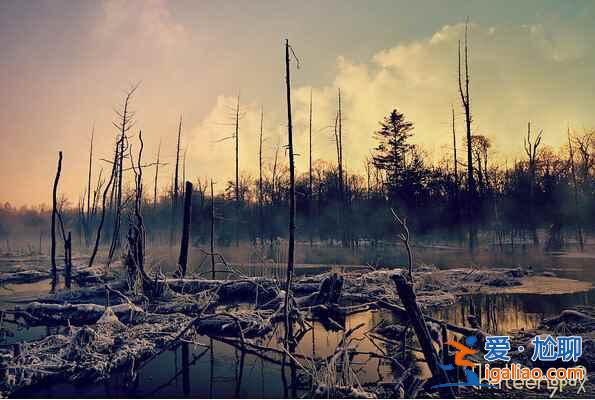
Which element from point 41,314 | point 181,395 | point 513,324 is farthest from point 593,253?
point 41,314

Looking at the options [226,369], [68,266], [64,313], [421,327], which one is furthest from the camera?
[68,266]

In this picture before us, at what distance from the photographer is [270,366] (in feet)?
24.3

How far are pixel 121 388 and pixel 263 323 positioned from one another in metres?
3.72

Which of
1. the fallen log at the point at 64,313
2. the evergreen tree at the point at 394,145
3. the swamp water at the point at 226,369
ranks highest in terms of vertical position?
the evergreen tree at the point at 394,145

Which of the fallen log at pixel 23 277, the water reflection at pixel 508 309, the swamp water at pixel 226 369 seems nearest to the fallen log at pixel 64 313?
the swamp water at pixel 226 369

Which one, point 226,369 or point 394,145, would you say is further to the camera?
point 394,145

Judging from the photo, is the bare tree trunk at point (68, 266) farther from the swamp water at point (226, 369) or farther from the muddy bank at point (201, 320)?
the swamp water at point (226, 369)

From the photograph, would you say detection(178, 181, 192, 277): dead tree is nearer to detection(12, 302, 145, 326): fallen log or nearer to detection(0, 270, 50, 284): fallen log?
detection(12, 302, 145, 326): fallen log

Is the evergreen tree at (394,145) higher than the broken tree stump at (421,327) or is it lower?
higher

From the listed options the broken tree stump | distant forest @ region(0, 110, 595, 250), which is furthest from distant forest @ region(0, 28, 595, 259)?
the broken tree stump

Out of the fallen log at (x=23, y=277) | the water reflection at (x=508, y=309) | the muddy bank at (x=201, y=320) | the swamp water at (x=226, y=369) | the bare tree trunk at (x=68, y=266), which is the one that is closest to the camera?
the swamp water at (x=226, y=369)

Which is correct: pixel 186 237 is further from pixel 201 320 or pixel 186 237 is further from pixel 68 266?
pixel 201 320

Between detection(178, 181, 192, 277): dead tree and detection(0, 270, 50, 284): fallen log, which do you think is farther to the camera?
detection(0, 270, 50, 284): fallen log

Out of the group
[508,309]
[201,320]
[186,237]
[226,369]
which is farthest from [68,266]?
[508,309]
